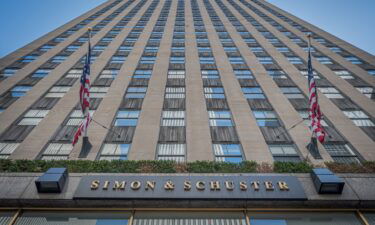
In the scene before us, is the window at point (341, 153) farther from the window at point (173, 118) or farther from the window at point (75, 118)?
the window at point (75, 118)

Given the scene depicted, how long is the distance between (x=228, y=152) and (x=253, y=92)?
10.4 meters

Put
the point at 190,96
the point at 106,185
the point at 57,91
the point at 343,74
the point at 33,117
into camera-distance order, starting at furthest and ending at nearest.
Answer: the point at 343,74, the point at 57,91, the point at 190,96, the point at 33,117, the point at 106,185

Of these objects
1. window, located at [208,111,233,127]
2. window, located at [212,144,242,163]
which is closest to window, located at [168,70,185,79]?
window, located at [208,111,233,127]

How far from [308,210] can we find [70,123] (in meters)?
20.5

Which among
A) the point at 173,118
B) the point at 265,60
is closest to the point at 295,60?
the point at 265,60

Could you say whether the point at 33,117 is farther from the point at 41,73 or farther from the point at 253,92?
the point at 253,92

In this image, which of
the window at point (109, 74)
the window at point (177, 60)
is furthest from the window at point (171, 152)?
the window at point (177, 60)

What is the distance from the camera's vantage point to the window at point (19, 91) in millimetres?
26984

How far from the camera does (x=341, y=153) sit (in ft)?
67.1

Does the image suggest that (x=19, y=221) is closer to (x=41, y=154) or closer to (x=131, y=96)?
(x=41, y=154)

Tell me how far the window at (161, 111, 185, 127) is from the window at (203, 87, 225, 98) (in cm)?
433

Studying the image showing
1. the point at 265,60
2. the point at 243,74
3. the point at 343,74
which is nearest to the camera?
the point at 243,74

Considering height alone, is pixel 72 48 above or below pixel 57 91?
above

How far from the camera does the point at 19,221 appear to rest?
11.8 metres
